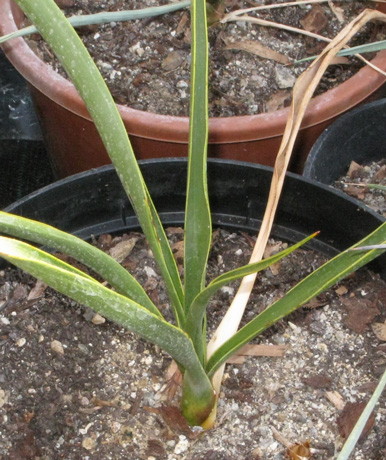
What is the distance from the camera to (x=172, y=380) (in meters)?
0.89

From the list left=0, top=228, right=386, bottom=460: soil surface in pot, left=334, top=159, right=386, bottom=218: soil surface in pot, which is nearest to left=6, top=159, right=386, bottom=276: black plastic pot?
left=0, top=228, right=386, bottom=460: soil surface in pot

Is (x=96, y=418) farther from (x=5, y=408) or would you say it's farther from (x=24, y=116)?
(x=24, y=116)

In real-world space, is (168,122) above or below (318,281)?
above

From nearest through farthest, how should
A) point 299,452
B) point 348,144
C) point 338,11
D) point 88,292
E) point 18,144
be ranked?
point 88,292
point 299,452
point 348,144
point 338,11
point 18,144

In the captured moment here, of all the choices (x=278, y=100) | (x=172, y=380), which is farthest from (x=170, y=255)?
(x=278, y=100)

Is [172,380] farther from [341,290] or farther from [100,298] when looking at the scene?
[100,298]

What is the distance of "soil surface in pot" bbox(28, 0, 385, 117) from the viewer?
119 cm

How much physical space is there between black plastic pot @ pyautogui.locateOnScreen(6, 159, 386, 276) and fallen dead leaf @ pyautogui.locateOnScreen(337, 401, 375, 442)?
232 mm

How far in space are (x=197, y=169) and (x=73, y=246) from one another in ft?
0.62

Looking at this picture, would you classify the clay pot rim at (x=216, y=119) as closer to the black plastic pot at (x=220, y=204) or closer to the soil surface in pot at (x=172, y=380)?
the black plastic pot at (x=220, y=204)

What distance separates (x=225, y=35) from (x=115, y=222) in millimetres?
456

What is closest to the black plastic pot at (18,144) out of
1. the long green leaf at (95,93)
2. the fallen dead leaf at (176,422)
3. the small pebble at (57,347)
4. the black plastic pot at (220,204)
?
the black plastic pot at (220,204)

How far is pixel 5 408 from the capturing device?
868mm

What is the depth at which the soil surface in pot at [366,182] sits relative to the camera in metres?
1.17
